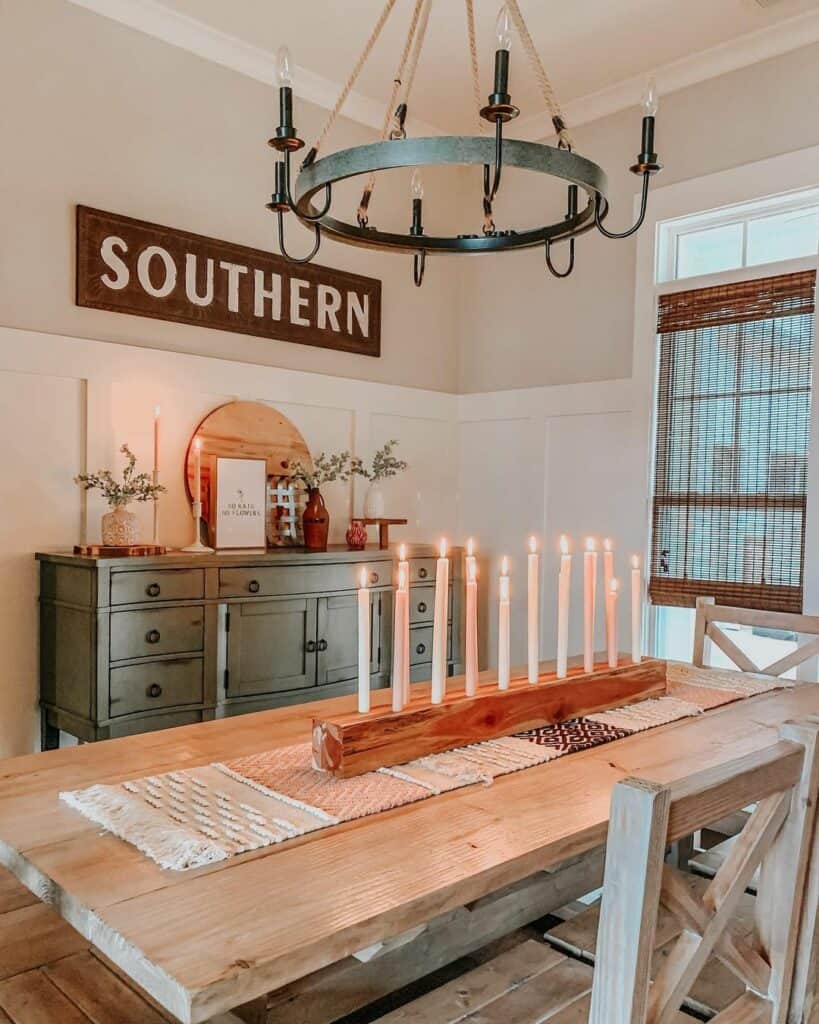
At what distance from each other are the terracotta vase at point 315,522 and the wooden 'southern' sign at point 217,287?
720 mm

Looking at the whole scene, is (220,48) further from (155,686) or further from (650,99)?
(155,686)

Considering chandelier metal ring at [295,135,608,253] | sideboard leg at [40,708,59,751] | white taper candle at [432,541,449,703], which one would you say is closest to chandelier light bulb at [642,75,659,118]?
chandelier metal ring at [295,135,608,253]

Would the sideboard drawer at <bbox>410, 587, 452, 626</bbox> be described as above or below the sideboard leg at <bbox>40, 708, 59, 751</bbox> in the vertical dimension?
above

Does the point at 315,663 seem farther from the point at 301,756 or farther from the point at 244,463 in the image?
the point at 301,756

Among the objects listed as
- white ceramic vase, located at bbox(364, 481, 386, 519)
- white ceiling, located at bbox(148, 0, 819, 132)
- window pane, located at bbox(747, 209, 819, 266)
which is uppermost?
white ceiling, located at bbox(148, 0, 819, 132)

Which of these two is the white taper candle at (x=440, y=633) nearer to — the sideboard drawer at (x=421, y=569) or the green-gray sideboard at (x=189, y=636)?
the green-gray sideboard at (x=189, y=636)

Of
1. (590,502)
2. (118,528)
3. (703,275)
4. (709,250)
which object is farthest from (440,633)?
(709,250)

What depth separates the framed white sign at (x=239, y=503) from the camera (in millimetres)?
3223

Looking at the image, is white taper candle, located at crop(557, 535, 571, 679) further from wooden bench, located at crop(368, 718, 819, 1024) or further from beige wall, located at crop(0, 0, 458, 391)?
beige wall, located at crop(0, 0, 458, 391)

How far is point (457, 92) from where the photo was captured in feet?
12.3

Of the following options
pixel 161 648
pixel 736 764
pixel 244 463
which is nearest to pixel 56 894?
pixel 736 764

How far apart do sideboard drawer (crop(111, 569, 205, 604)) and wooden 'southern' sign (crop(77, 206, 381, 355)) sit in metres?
1.02

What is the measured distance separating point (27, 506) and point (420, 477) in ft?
6.14

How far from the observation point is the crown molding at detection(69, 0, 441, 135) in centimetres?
308
